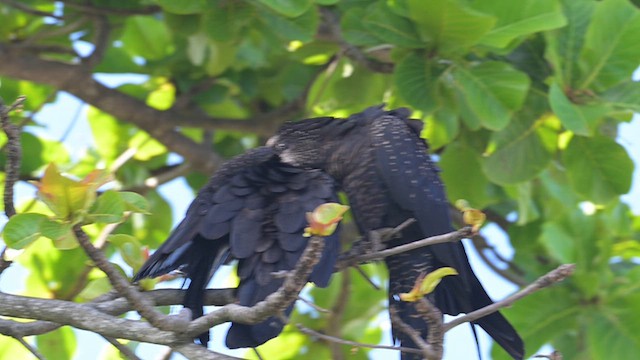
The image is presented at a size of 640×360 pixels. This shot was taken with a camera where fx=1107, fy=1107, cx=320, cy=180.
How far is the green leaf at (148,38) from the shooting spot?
14.7 feet

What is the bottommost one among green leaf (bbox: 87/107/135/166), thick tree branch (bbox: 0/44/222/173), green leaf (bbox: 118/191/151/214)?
green leaf (bbox: 87/107/135/166)

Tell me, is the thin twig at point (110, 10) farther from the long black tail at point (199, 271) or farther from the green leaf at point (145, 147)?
the long black tail at point (199, 271)

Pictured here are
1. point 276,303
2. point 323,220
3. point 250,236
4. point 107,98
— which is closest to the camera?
point 323,220

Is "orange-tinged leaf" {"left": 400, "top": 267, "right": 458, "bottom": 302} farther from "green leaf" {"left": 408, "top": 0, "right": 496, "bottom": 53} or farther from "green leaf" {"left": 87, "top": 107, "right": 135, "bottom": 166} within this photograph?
"green leaf" {"left": 87, "top": 107, "right": 135, "bottom": 166}

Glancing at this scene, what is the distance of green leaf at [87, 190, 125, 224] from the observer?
7.02 ft

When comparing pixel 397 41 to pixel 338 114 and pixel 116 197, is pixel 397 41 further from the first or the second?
pixel 116 197

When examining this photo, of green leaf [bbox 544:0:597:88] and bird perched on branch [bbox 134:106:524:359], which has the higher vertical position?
green leaf [bbox 544:0:597:88]

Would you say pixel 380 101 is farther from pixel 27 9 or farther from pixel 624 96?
pixel 27 9

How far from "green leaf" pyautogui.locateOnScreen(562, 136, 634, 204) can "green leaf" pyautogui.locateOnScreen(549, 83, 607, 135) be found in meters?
0.24

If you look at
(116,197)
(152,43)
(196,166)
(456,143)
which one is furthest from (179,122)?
(116,197)

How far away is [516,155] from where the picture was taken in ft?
11.7

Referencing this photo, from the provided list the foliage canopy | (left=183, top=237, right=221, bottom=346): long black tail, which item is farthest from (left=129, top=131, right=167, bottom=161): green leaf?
(left=183, top=237, right=221, bottom=346): long black tail

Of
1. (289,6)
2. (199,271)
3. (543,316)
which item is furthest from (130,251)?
(543,316)

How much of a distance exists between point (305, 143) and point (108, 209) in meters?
0.92
